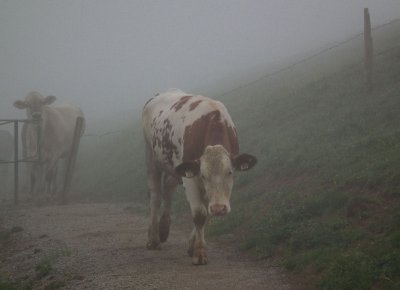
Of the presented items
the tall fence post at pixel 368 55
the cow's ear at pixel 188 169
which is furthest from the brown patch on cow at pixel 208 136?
the tall fence post at pixel 368 55

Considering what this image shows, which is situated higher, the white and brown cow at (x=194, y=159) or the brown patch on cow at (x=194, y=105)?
the brown patch on cow at (x=194, y=105)

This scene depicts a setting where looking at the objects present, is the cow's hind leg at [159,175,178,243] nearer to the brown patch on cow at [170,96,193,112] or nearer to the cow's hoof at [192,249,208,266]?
the brown patch on cow at [170,96,193,112]

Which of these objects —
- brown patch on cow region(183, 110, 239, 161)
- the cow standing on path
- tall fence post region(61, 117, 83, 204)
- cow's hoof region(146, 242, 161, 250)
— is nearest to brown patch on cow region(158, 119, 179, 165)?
brown patch on cow region(183, 110, 239, 161)

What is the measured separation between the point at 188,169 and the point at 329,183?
3621 millimetres

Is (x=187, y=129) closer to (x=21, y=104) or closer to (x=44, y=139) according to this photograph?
(x=44, y=139)

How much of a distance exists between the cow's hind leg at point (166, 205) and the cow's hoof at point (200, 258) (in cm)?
160

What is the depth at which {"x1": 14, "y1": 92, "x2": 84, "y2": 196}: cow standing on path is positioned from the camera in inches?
794

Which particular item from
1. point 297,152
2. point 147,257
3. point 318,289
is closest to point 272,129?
point 297,152

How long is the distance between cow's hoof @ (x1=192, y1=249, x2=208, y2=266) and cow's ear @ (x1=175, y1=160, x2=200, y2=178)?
3.74 feet

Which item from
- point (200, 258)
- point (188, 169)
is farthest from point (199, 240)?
point (188, 169)

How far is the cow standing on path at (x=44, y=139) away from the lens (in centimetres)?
2016

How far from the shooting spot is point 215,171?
27.6 feet

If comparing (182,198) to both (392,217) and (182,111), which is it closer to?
(182,111)

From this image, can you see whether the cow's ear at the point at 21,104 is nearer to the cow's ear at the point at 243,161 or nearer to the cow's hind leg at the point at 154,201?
the cow's hind leg at the point at 154,201
